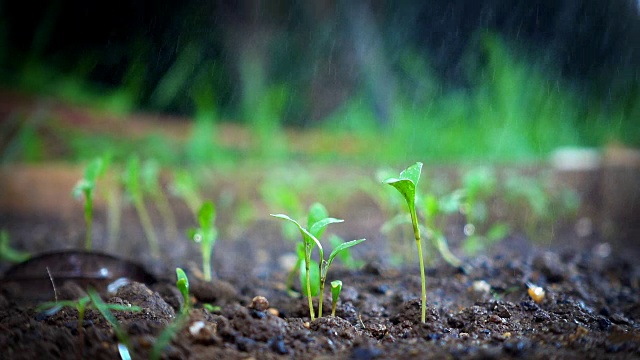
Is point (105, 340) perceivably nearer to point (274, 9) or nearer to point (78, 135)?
point (78, 135)

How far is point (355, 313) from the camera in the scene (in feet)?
4.52

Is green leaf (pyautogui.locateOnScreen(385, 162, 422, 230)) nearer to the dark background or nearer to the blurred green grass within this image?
the blurred green grass

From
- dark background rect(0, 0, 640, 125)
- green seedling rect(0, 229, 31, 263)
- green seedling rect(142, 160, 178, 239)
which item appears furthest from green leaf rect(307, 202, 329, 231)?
dark background rect(0, 0, 640, 125)

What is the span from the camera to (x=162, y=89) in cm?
493

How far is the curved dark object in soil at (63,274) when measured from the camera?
1.54m

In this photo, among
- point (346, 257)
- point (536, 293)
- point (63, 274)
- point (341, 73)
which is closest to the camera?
point (536, 293)

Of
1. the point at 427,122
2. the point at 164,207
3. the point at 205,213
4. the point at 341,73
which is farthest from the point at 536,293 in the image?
the point at 341,73

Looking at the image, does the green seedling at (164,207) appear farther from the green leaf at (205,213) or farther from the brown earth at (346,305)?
the green leaf at (205,213)

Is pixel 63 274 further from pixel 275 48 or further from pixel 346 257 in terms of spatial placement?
pixel 275 48

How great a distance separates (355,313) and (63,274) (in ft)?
2.82

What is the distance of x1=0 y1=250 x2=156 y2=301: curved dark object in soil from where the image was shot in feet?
5.05

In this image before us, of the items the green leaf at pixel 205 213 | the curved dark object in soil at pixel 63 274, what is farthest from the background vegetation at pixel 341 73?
the curved dark object in soil at pixel 63 274

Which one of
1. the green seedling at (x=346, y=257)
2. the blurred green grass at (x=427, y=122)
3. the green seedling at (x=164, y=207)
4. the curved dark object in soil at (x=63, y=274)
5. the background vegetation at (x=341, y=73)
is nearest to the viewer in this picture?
the curved dark object in soil at (x=63, y=274)

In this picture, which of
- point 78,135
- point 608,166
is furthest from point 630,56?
point 78,135
